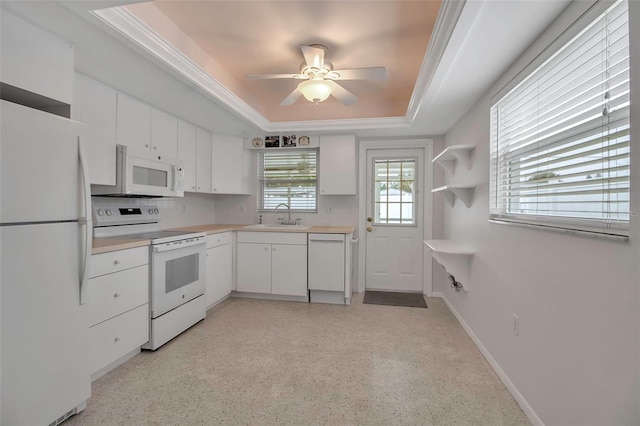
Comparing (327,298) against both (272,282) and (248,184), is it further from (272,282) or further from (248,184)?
(248,184)

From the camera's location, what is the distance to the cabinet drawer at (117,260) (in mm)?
1935

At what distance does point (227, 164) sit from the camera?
4016 mm

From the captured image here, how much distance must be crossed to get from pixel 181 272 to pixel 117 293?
649 mm

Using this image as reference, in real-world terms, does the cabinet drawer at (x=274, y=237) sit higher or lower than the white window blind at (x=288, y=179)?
lower

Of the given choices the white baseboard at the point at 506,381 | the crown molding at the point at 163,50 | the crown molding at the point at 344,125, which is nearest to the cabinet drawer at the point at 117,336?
the crown molding at the point at 163,50

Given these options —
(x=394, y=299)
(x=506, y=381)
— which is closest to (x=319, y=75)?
(x=506, y=381)

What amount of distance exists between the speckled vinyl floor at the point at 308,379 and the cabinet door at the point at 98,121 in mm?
1507

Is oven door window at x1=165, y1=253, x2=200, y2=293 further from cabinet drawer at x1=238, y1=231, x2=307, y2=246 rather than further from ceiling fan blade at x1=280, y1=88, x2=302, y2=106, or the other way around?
ceiling fan blade at x1=280, y1=88, x2=302, y2=106

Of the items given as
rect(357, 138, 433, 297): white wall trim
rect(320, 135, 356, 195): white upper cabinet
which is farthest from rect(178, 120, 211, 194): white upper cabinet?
rect(357, 138, 433, 297): white wall trim

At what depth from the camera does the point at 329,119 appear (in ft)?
13.3

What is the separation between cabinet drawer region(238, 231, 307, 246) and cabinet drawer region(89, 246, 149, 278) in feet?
4.78

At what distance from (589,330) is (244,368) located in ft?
6.72

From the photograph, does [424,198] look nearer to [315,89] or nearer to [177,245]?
[315,89]

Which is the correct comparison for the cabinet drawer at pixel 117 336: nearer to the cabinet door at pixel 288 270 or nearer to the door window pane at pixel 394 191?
the cabinet door at pixel 288 270
